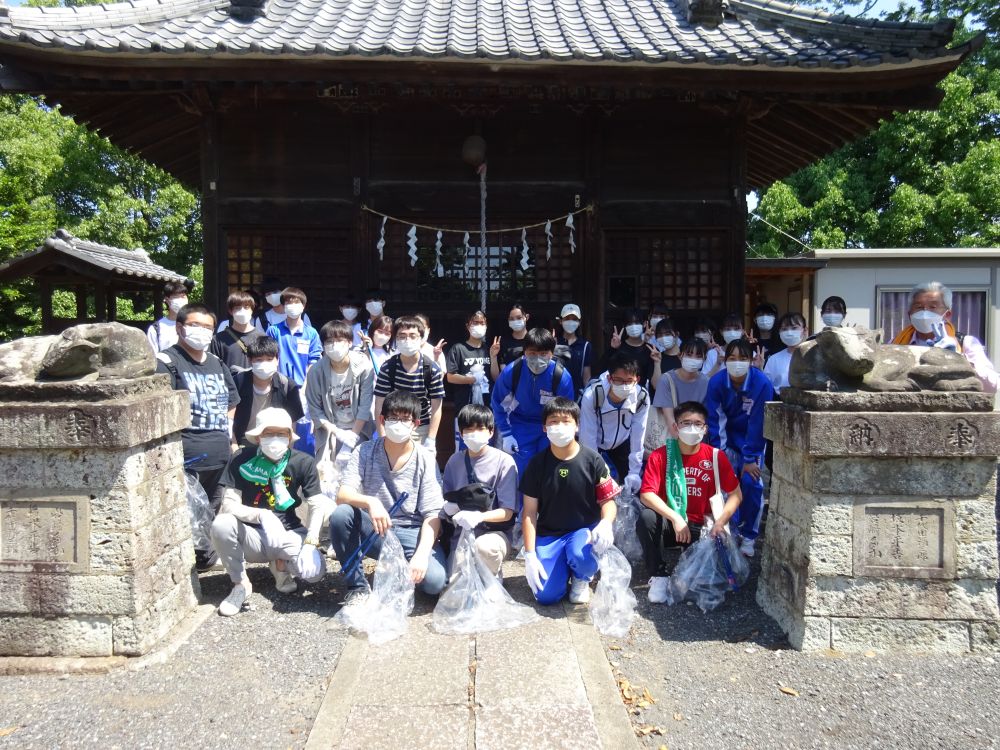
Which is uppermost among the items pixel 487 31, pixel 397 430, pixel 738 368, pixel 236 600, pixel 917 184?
pixel 917 184

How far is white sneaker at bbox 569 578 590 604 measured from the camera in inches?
191

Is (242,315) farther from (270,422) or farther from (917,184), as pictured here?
(917,184)

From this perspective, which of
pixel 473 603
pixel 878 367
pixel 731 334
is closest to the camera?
pixel 878 367

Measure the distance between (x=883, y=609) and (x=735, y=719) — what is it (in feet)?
4.15

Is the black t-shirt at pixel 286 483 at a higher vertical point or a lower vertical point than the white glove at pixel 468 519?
higher

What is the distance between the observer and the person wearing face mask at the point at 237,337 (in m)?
6.21

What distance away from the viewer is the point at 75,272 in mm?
13102

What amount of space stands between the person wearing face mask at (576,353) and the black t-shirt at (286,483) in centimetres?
281

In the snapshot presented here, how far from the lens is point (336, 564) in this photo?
5.66 metres

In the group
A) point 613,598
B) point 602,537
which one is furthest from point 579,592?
point 602,537

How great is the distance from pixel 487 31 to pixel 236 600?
5985mm

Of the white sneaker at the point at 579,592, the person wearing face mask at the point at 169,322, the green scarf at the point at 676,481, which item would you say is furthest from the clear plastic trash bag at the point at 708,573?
the person wearing face mask at the point at 169,322

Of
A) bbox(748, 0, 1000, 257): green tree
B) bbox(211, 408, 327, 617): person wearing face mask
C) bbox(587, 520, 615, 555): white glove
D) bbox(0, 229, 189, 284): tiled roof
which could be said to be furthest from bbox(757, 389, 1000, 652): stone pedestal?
bbox(748, 0, 1000, 257): green tree

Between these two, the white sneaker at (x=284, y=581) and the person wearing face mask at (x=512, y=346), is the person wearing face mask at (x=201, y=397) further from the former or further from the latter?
the person wearing face mask at (x=512, y=346)
